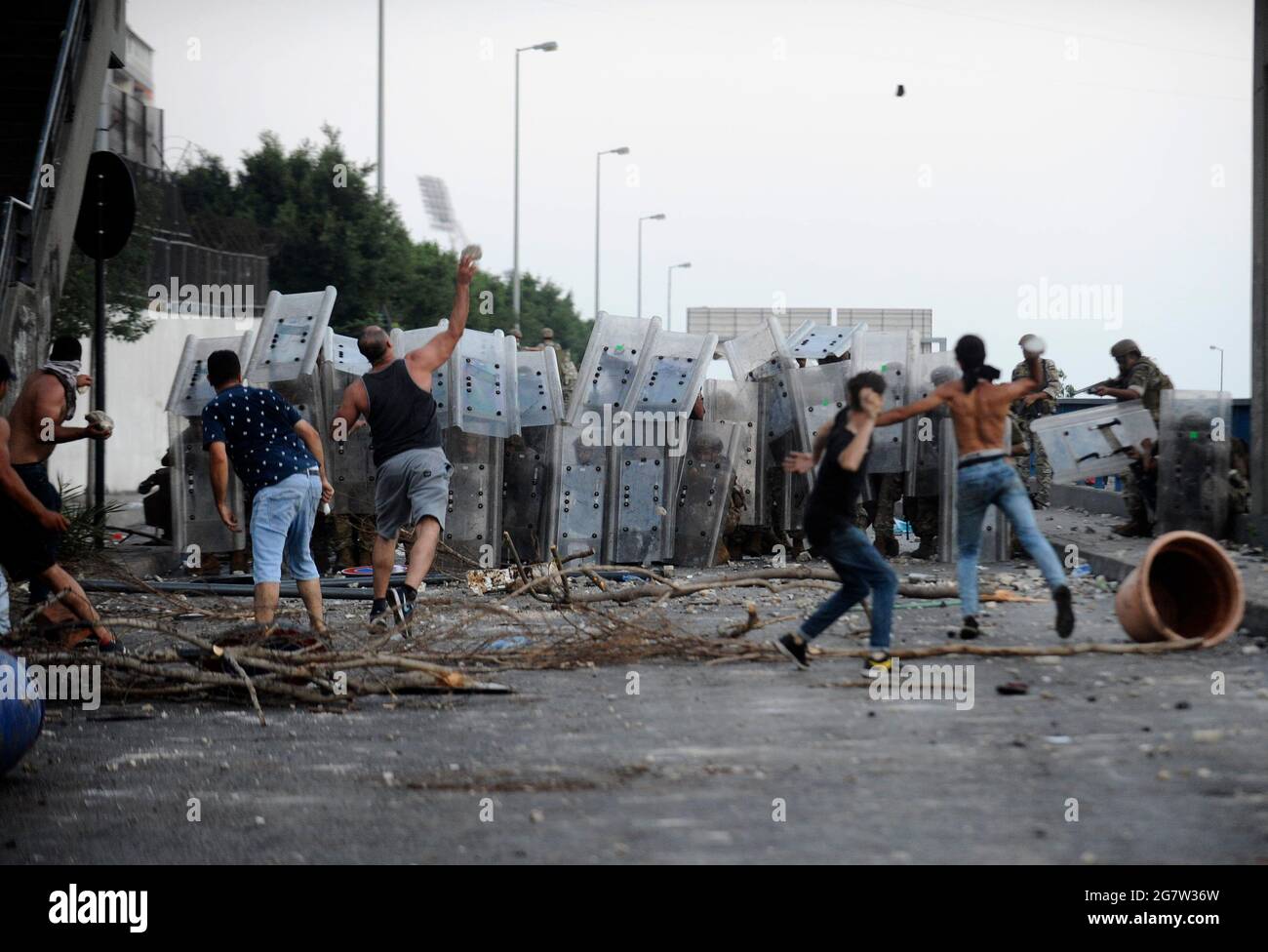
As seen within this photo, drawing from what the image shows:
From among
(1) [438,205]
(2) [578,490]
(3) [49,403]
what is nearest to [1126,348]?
(2) [578,490]

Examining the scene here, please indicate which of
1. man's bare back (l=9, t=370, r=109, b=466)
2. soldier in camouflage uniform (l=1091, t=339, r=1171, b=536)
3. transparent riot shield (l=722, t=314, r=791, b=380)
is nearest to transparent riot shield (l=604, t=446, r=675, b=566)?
→ transparent riot shield (l=722, t=314, r=791, b=380)

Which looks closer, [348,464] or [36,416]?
[36,416]

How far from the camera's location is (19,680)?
569 centimetres

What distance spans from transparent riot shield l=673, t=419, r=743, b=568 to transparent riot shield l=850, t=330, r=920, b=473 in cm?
137

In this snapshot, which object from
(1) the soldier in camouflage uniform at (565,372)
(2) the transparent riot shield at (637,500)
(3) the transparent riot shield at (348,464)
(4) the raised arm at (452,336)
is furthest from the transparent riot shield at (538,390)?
(4) the raised arm at (452,336)

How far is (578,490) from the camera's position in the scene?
1494cm

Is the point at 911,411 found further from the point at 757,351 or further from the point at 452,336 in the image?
the point at 757,351

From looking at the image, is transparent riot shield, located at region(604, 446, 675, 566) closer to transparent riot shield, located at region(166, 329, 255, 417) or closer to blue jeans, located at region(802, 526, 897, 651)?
transparent riot shield, located at region(166, 329, 255, 417)

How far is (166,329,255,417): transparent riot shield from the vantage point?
14422mm

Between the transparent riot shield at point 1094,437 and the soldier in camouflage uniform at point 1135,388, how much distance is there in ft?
0.43

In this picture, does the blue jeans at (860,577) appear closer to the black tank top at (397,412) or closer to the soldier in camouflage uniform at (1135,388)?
the black tank top at (397,412)

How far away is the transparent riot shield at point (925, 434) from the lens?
15258mm

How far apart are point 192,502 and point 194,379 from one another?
1130mm
